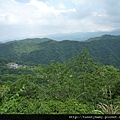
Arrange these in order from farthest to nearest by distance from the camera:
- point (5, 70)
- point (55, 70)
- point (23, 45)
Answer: point (23, 45)
point (5, 70)
point (55, 70)

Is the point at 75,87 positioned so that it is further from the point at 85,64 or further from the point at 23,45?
the point at 23,45

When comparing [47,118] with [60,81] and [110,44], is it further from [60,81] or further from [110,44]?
[110,44]

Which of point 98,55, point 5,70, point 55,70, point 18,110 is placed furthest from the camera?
point 98,55

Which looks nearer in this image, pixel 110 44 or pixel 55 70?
pixel 55 70

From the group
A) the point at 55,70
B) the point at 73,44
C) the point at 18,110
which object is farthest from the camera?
the point at 73,44

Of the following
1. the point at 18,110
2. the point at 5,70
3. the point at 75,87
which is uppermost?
the point at 18,110

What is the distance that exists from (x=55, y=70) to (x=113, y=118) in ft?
46.3

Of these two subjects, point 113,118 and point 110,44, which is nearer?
point 113,118

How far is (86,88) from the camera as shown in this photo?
12656mm

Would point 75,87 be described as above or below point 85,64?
below

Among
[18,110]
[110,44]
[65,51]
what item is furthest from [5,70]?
[110,44]

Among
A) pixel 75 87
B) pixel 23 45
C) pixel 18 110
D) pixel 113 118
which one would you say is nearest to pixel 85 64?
pixel 75 87

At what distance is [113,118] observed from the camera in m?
1.66

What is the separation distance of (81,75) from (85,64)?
891 mm
